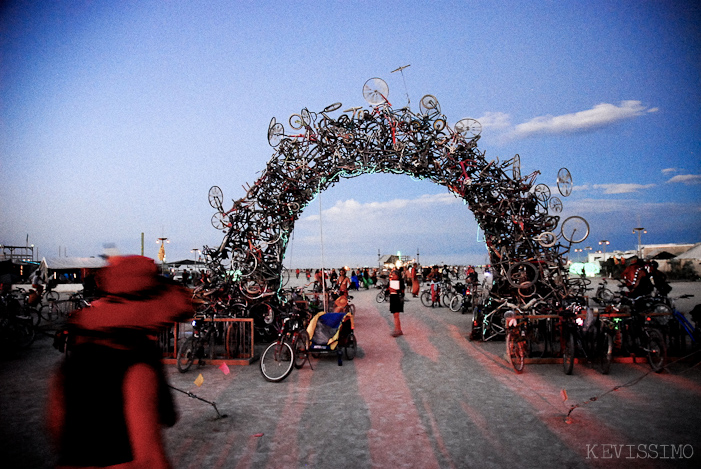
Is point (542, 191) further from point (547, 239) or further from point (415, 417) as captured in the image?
point (415, 417)

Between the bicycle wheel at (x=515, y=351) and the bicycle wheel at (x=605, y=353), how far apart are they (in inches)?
54.2

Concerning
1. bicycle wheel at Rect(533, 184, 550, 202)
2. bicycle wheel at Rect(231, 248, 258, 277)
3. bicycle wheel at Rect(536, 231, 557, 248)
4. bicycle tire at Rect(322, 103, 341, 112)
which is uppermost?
bicycle tire at Rect(322, 103, 341, 112)

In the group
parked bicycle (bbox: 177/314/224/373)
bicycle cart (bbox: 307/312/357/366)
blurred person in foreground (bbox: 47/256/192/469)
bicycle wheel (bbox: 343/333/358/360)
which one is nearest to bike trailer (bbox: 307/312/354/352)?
bicycle cart (bbox: 307/312/357/366)

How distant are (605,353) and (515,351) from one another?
5.32 ft

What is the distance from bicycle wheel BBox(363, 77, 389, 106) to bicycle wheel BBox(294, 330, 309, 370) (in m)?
6.38

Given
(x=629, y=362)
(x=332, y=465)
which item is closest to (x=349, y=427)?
(x=332, y=465)

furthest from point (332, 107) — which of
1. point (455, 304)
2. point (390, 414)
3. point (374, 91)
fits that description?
point (455, 304)

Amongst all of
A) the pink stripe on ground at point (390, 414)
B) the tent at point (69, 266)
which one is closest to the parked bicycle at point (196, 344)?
the pink stripe on ground at point (390, 414)

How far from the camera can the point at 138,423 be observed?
1.84 meters

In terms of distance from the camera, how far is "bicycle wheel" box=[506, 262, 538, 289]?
9.48 meters

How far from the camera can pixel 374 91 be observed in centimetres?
1073

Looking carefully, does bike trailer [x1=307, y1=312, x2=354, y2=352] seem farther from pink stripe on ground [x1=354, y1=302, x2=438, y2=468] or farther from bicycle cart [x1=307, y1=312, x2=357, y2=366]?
pink stripe on ground [x1=354, y1=302, x2=438, y2=468]

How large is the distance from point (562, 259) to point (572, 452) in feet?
20.5

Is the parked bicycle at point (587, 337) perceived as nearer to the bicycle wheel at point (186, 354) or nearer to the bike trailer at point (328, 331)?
the bike trailer at point (328, 331)
